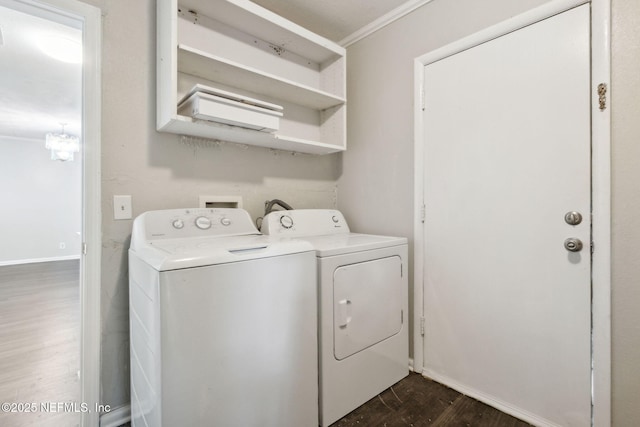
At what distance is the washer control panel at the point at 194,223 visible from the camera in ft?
4.47

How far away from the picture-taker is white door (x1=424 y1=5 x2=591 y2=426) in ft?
4.19

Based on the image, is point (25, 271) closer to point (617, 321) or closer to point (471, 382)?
point (471, 382)

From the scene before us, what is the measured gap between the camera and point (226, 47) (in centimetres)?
177

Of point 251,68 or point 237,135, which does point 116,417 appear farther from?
point 251,68

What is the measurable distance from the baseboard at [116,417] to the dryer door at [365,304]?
1084 mm

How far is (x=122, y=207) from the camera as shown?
145 centimetres

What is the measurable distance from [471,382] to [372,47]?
224 centimetres

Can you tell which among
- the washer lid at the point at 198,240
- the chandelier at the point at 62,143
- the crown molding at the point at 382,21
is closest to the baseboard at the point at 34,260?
the chandelier at the point at 62,143

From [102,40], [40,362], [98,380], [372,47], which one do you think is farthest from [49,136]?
[372,47]

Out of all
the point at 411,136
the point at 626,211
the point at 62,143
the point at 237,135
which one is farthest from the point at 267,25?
the point at 62,143

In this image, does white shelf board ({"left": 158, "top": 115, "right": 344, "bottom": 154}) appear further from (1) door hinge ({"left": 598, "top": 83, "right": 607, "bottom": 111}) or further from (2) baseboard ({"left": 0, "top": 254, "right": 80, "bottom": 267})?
(2) baseboard ({"left": 0, "top": 254, "right": 80, "bottom": 267})

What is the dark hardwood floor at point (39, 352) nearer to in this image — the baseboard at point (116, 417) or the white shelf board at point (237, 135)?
the baseboard at point (116, 417)

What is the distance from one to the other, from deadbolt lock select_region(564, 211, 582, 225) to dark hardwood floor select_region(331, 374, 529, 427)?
0.99 meters

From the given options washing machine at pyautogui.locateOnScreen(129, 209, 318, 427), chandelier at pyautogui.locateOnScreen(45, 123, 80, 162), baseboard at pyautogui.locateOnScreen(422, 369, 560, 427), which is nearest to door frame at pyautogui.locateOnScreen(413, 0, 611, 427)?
baseboard at pyautogui.locateOnScreen(422, 369, 560, 427)
